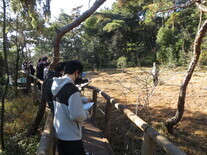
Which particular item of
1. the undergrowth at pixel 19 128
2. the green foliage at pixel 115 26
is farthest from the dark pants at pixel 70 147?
the green foliage at pixel 115 26

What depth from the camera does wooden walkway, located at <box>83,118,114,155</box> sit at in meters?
2.34

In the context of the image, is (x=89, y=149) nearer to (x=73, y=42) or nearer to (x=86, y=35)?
(x=73, y=42)

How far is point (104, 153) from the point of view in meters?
2.29

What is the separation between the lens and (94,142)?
2.58 m

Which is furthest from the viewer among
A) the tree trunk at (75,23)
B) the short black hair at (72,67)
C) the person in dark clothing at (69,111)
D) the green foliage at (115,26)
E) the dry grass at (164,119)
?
the green foliage at (115,26)

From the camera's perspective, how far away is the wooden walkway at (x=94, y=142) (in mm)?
2344

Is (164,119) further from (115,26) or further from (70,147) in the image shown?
(115,26)

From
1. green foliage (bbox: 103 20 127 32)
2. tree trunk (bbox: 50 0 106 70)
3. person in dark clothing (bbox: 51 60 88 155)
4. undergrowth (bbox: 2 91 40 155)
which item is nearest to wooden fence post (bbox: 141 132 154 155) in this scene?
person in dark clothing (bbox: 51 60 88 155)

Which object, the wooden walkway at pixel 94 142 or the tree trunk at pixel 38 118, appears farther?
the tree trunk at pixel 38 118

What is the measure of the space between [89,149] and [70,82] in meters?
1.43

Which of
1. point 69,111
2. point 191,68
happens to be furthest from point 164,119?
point 69,111

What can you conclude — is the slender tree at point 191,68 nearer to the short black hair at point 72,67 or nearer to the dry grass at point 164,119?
the dry grass at point 164,119

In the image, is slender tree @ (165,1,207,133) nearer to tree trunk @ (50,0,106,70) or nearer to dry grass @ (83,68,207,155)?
dry grass @ (83,68,207,155)

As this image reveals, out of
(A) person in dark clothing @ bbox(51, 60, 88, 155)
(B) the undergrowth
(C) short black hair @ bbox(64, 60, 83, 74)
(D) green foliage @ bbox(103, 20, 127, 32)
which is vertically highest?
(D) green foliage @ bbox(103, 20, 127, 32)
